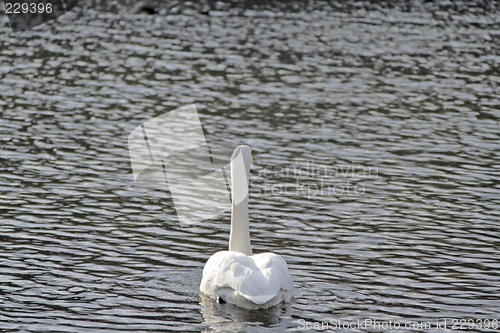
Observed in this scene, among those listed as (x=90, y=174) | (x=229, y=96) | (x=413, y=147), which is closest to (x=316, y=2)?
(x=229, y=96)

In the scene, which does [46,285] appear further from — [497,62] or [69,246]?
[497,62]

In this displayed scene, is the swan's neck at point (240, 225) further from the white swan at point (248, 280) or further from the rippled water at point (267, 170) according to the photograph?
the rippled water at point (267, 170)

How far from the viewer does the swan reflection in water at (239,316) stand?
11198 millimetres

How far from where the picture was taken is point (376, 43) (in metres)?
36.4

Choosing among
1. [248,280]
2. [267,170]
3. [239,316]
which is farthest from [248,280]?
[267,170]

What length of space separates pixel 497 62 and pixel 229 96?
1292cm

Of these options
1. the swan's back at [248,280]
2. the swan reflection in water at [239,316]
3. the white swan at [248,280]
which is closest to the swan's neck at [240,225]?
the white swan at [248,280]

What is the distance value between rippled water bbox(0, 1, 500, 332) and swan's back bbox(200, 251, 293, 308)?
0.22m

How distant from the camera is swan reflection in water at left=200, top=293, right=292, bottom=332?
11.2 meters

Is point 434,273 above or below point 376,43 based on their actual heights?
above

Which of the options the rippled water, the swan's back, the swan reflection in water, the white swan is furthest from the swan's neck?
the swan reflection in water

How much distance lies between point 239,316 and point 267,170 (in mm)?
8703

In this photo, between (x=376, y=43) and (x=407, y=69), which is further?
(x=376, y=43)

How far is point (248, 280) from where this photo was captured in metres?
11.4
